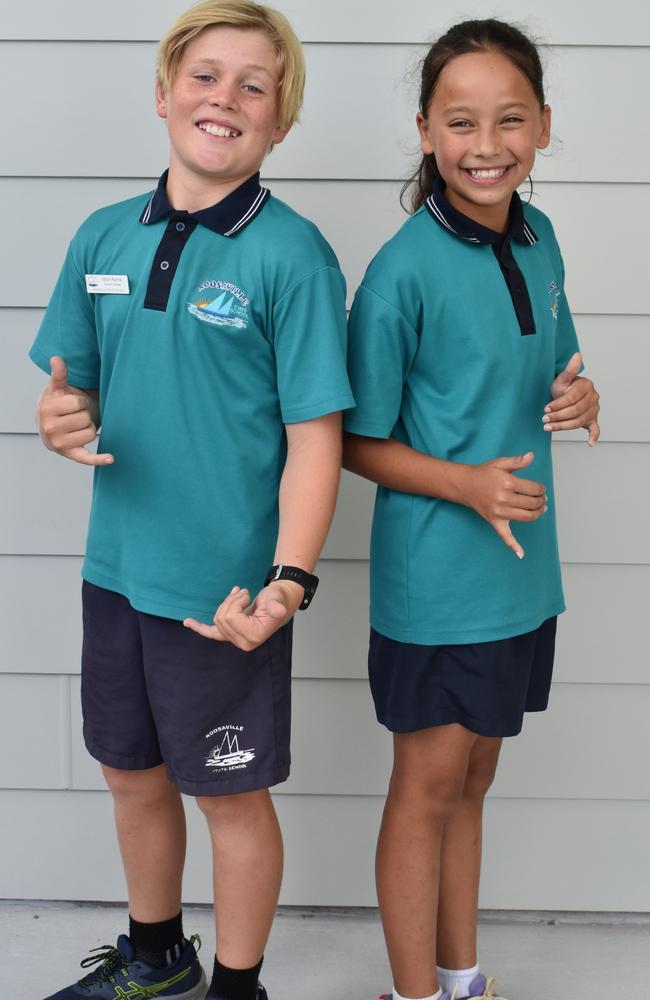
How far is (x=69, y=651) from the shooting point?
2.40m

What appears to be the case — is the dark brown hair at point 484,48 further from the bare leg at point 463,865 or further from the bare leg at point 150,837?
the bare leg at point 150,837

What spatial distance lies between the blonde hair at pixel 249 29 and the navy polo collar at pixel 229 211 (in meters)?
0.12

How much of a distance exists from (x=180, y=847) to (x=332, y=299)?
3.23 feet

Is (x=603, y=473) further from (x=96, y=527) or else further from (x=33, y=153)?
(x=33, y=153)

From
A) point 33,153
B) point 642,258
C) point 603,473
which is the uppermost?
point 33,153

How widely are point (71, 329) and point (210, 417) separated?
11.0 inches

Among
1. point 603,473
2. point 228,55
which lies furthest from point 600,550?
point 228,55

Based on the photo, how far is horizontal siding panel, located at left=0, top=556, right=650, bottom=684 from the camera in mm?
2369

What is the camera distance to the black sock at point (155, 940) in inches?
79.8

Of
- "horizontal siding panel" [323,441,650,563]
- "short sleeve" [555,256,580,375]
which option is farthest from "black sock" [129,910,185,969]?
"short sleeve" [555,256,580,375]

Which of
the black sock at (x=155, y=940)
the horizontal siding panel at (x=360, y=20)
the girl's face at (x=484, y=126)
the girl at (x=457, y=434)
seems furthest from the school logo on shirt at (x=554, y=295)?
the black sock at (x=155, y=940)

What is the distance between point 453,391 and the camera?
5.65ft

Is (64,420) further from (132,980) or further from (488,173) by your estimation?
(132,980)

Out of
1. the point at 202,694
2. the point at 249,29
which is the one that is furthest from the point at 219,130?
the point at 202,694
